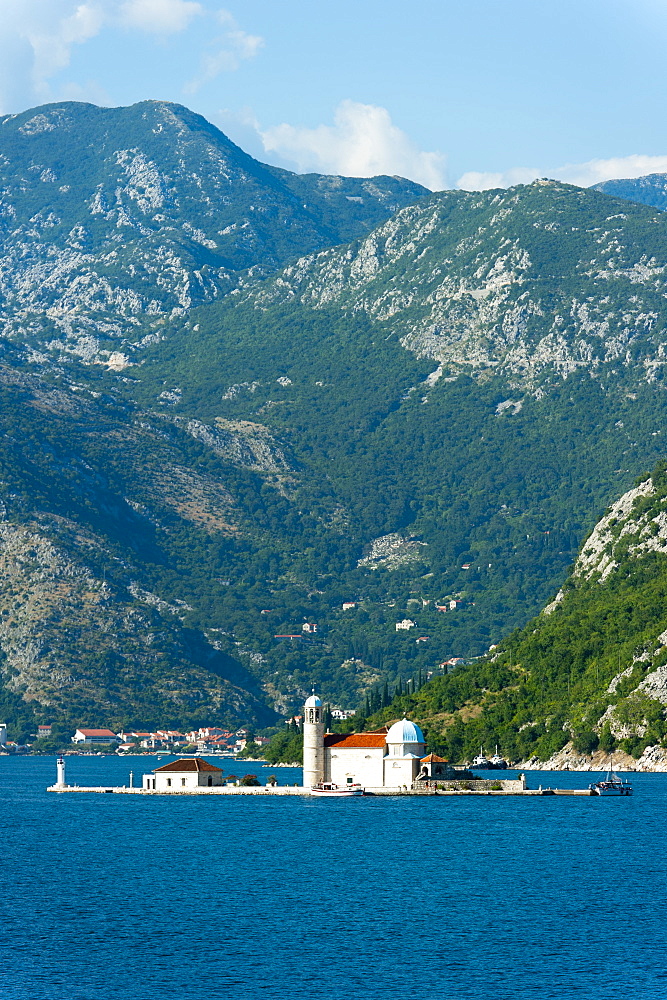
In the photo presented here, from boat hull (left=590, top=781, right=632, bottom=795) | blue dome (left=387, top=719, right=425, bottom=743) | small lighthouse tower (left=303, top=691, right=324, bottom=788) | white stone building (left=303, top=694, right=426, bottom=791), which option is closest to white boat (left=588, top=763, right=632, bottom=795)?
boat hull (left=590, top=781, right=632, bottom=795)

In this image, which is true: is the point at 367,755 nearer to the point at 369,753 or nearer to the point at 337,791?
the point at 369,753

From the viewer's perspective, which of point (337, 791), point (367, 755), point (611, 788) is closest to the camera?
A: point (337, 791)

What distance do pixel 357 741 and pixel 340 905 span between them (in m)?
78.4

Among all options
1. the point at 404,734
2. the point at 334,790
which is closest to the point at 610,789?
the point at 404,734

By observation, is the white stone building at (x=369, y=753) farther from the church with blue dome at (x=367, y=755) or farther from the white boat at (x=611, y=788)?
the white boat at (x=611, y=788)

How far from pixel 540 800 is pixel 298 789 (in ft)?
83.5

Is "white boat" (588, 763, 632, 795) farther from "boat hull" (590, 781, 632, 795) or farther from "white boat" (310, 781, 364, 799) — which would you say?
"white boat" (310, 781, 364, 799)

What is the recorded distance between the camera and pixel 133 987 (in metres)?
82.2

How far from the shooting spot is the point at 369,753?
603ft

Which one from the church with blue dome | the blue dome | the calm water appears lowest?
the calm water

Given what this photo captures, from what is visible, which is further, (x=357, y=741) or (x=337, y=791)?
(x=357, y=741)

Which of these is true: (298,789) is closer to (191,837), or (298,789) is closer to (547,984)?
(191,837)

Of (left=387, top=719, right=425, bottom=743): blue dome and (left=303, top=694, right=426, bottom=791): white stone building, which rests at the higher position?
(left=387, top=719, right=425, bottom=743): blue dome

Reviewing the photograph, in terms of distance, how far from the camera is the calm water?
83.8 metres
